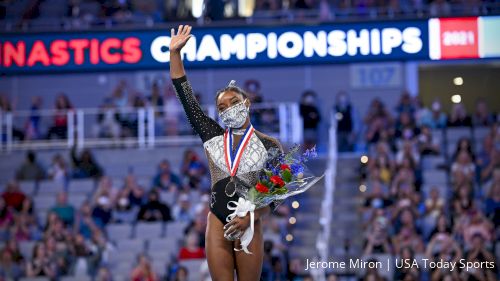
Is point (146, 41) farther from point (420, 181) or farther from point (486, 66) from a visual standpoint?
point (486, 66)

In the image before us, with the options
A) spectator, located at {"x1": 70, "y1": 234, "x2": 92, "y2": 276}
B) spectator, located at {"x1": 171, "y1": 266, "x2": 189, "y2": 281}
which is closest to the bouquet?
spectator, located at {"x1": 171, "y1": 266, "x2": 189, "y2": 281}

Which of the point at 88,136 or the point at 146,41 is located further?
the point at 88,136

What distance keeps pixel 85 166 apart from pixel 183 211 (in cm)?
255

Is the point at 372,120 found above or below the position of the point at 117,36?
below

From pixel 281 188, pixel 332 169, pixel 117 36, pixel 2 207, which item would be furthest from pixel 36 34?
pixel 281 188

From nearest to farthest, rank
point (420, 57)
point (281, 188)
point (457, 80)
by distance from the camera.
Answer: point (281, 188)
point (420, 57)
point (457, 80)

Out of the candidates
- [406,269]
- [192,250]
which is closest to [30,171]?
[192,250]

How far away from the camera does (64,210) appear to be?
17.9 metres

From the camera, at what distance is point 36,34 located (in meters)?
A: 14.4

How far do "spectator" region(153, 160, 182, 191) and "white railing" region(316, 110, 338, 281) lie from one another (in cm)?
240

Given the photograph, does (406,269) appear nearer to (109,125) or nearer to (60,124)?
(109,125)

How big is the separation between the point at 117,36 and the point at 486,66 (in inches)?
462

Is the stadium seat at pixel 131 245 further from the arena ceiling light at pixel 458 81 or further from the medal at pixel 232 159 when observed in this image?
the medal at pixel 232 159

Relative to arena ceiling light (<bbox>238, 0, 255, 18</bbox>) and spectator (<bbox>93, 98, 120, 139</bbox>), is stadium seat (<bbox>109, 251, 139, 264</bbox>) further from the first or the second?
arena ceiling light (<bbox>238, 0, 255, 18</bbox>)
